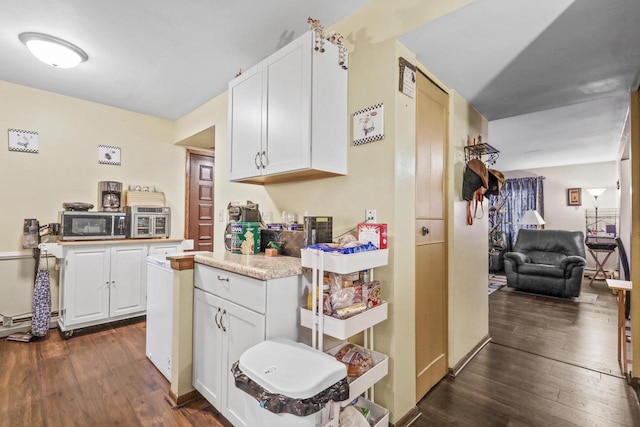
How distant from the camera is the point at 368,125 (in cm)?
180

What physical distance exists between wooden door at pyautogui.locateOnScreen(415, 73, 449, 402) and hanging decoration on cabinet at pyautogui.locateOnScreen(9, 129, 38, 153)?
12.7 feet

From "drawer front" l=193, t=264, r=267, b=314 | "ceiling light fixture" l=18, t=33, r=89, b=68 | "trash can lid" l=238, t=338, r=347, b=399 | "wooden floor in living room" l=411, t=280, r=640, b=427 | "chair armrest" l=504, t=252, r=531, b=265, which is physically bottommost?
"wooden floor in living room" l=411, t=280, r=640, b=427

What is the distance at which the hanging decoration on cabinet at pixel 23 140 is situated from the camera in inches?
119

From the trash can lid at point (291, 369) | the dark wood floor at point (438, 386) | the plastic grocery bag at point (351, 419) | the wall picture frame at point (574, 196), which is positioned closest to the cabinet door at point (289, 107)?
the trash can lid at point (291, 369)

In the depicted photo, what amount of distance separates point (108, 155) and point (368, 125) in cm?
337

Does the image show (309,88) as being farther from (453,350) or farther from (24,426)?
(24,426)

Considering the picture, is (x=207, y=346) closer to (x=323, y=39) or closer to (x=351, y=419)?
(x=351, y=419)

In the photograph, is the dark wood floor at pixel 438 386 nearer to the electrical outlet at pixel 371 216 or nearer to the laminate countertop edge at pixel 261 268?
the laminate countertop edge at pixel 261 268

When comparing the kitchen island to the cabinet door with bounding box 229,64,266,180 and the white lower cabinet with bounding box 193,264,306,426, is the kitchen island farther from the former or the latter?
the cabinet door with bounding box 229,64,266,180

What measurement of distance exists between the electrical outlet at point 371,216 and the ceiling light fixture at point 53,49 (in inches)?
102

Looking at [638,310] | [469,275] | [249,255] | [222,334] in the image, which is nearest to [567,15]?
[469,275]

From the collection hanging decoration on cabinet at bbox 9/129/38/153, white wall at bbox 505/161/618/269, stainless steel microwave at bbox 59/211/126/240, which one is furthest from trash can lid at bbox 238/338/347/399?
white wall at bbox 505/161/618/269

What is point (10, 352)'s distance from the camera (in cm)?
260

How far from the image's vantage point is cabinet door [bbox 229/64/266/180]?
207 cm
